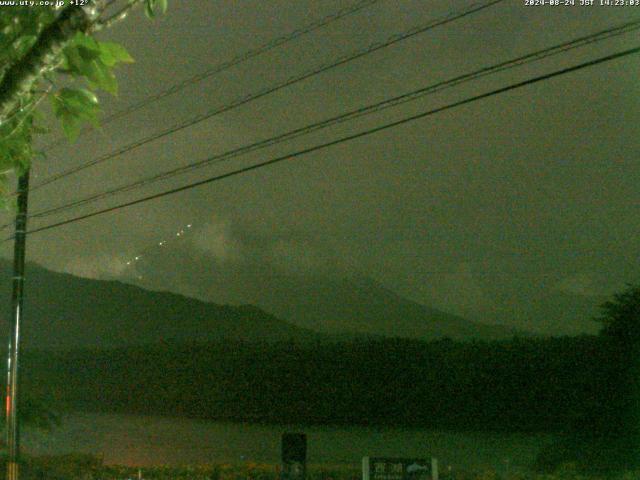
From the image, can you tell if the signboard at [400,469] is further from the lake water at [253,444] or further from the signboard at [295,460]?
the lake water at [253,444]

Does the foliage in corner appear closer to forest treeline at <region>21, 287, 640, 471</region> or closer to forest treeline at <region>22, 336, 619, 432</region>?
forest treeline at <region>21, 287, 640, 471</region>

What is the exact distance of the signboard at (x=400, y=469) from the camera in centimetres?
1025

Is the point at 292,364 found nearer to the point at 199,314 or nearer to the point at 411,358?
the point at 411,358

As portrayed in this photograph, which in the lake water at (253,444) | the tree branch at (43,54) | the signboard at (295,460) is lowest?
the lake water at (253,444)

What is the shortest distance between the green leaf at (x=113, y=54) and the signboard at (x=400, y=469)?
7.86 metres

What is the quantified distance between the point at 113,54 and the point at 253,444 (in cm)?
2451

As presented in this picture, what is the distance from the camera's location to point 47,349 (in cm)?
4134

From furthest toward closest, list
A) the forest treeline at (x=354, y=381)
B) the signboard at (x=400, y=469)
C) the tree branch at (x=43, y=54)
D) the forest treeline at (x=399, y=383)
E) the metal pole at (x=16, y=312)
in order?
the forest treeline at (x=354, y=381)
the forest treeline at (x=399, y=383)
the metal pole at (x=16, y=312)
the signboard at (x=400, y=469)
the tree branch at (x=43, y=54)

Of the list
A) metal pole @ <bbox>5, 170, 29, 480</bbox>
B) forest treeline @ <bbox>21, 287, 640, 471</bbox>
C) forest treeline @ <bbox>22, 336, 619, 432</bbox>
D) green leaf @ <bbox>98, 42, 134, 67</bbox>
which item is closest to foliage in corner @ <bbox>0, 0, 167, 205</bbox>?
green leaf @ <bbox>98, 42, 134, 67</bbox>

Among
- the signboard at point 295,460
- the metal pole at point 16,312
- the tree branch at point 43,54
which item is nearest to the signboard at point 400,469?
the signboard at point 295,460

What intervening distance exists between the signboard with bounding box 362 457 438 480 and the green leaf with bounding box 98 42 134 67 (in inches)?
309

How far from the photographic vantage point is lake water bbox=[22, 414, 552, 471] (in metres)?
22.0

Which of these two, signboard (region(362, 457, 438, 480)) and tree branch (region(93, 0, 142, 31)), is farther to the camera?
signboard (region(362, 457, 438, 480))

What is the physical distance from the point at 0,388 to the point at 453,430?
43.6ft
